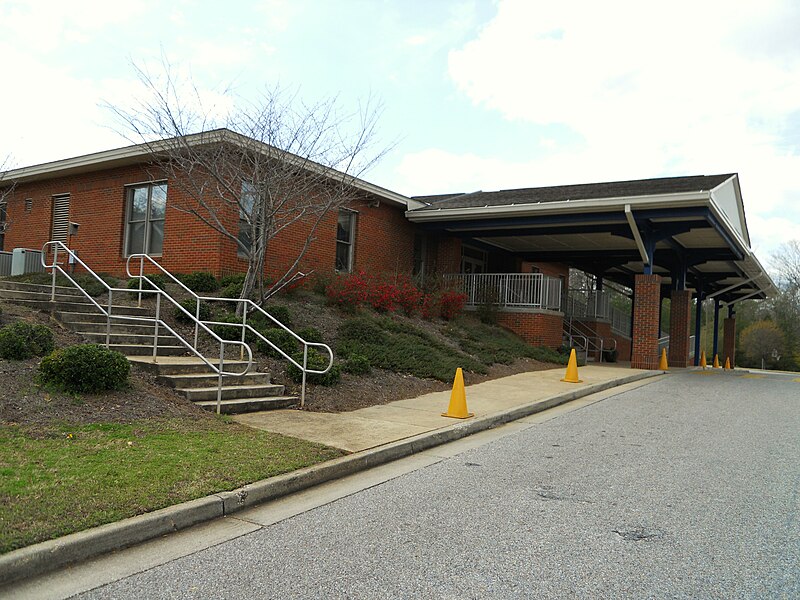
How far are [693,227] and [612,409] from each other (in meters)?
9.85

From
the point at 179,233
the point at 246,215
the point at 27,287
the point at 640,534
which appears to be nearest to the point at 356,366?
the point at 246,215

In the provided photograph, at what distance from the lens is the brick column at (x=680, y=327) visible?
81.6 ft

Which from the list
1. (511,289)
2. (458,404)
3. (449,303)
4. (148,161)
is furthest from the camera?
(511,289)

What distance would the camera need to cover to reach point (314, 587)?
12.3ft

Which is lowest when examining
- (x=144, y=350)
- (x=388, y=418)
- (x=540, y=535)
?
(x=540, y=535)

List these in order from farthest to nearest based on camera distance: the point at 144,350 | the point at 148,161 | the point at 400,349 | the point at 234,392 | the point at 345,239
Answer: the point at 345,239, the point at 148,161, the point at 400,349, the point at 144,350, the point at 234,392

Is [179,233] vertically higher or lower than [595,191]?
lower

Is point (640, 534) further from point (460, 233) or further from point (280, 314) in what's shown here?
point (460, 233)

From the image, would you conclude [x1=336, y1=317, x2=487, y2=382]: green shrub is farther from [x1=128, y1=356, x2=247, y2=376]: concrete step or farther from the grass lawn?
the grass lawn

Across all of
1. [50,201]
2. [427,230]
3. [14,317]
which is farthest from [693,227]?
[50,201]

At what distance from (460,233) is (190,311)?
39.6 feet

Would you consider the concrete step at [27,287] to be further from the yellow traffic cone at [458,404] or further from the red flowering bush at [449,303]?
the red flowering bush at [449,303]

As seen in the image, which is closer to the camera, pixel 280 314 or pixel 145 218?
pixel 280 314

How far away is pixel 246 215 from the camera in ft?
38.2
